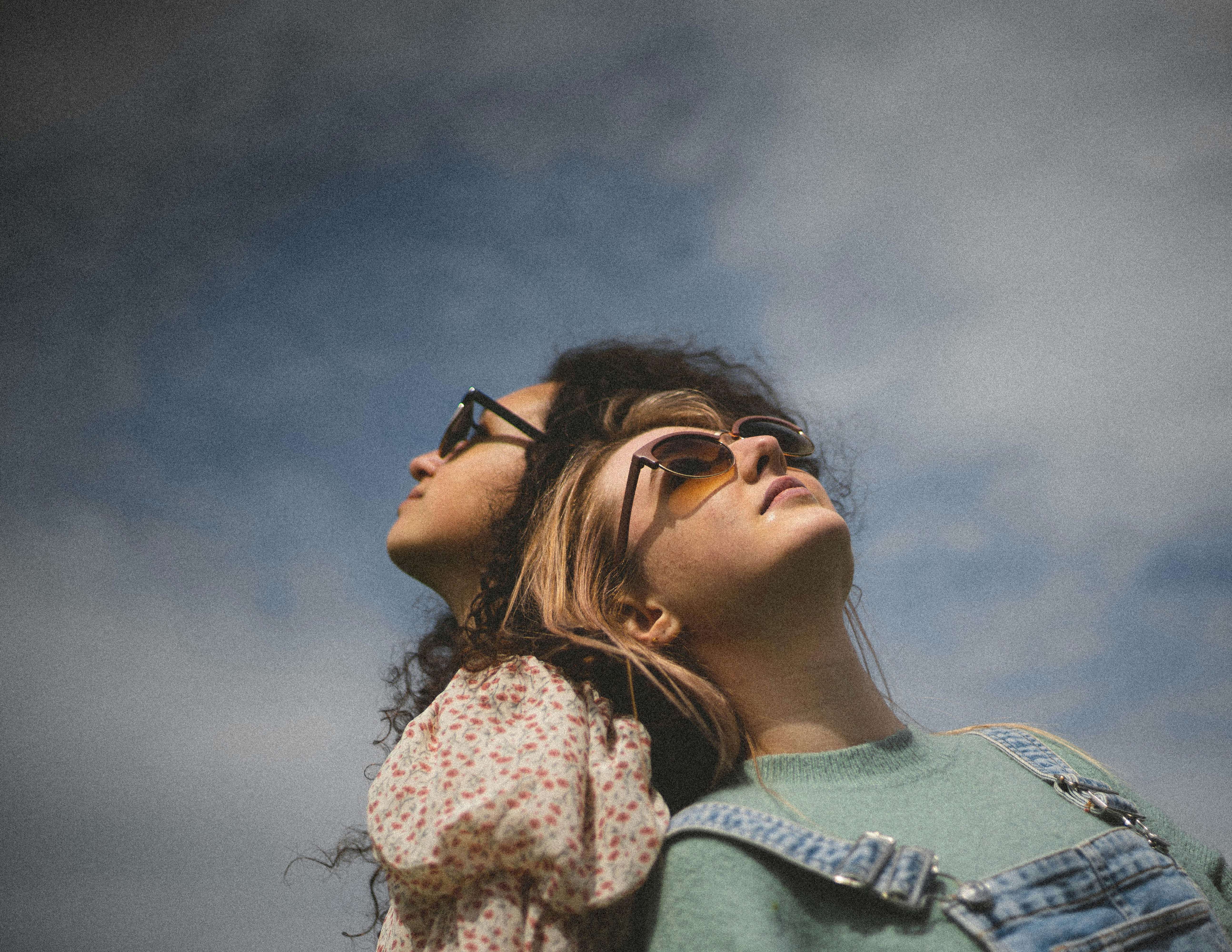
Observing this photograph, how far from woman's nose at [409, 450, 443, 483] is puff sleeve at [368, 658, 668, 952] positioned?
5.05 ft

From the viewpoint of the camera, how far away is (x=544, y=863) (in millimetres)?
1754

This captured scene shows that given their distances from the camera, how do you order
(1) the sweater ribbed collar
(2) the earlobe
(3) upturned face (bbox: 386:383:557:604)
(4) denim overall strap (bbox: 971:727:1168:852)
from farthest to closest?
(3) upturned face (bbox: 386:383:557:604) → (2) the earlobe → (1) the sweater ribbed collar → (4) denim overall strap (bbox: 971:727:1168:852)

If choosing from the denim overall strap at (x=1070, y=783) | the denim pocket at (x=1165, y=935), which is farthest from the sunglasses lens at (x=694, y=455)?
the denim pocket at (x=1165, y=935)

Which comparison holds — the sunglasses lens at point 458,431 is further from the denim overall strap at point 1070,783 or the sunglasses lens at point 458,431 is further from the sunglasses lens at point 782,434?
the denim overall strap at point 1070,783

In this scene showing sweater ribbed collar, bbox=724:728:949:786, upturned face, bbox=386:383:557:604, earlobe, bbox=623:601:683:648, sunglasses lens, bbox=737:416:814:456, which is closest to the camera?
sweater ribbed collar, bbox=724:728:949:786

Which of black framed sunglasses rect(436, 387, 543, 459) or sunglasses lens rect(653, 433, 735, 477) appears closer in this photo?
sunglasses lens rect(653, 433, 735, 477)

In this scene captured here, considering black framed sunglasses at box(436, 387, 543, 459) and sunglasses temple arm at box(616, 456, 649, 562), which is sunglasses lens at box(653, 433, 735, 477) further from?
black framed sunglasses at box(436, 387, 543, 459)

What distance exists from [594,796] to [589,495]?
49.0 inches

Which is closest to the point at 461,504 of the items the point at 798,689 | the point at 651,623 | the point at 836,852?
the point at 651,623

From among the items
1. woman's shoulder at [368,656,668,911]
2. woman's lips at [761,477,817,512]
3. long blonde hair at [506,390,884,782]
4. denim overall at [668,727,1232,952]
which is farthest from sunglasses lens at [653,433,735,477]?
denim overall at [668,727,1232,952]

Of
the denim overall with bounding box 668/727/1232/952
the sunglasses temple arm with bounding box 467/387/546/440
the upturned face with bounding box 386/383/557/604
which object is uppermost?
the sunglasses temple arm with bounding box 467/387/546/440

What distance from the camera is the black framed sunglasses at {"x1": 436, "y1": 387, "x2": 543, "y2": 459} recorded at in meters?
3.42

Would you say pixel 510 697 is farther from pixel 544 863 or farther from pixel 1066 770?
pixel 1066 770

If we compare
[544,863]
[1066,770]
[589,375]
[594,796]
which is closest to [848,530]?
[1066,770]
